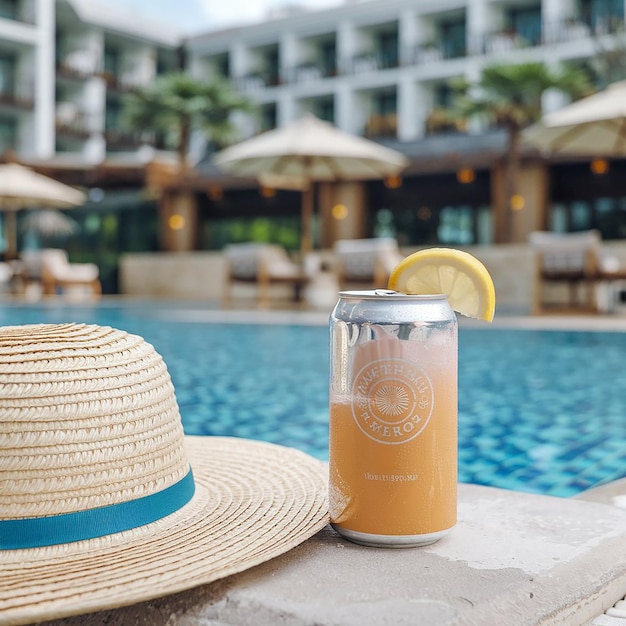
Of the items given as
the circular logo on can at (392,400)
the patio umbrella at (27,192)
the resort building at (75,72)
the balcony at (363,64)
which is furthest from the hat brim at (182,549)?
the balcony at (363,64)

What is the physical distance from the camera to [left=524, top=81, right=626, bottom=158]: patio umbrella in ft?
30.9

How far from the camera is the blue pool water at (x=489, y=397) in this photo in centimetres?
320

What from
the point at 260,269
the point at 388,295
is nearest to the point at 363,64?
the point at 260,269

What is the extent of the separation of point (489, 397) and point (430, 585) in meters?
3.60

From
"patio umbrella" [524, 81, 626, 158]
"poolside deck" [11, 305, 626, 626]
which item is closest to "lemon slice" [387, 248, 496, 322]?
"poolside deck" [11, 305, 626, 626]

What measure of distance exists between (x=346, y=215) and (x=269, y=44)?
2006 cm

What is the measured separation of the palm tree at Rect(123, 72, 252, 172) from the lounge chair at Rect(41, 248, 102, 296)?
22.4ft

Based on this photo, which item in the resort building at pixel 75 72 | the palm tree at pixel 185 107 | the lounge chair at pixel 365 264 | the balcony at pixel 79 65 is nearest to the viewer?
the lounge chair at pixel 365 264

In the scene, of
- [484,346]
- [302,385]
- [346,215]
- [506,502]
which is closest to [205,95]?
[346,215]

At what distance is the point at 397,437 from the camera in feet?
4.32

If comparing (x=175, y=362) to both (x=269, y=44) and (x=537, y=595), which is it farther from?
(x=269, y=44)

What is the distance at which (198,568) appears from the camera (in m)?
1.18

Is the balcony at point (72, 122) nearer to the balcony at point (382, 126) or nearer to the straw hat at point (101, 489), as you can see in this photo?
the balcony at point (382, 126)

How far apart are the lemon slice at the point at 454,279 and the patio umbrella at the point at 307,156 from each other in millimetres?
10454
